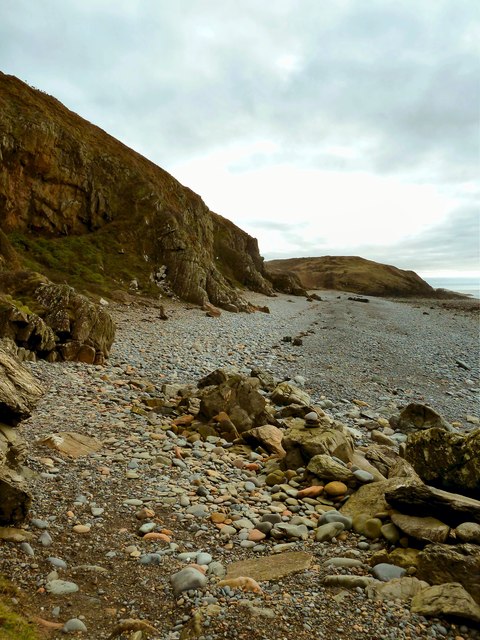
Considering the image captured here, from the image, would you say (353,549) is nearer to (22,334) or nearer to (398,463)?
(398,463)

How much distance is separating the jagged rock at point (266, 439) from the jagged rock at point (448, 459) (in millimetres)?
2629

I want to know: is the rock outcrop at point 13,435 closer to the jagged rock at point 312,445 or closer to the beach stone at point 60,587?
the beach stone at point 60,587

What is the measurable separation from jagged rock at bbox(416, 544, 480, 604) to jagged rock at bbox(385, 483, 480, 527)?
767 mm

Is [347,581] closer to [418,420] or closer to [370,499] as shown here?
[370,499]

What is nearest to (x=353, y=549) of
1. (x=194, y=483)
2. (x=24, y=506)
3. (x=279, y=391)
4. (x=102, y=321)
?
(x=194, y=483)

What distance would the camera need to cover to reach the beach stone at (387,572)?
4758 mm

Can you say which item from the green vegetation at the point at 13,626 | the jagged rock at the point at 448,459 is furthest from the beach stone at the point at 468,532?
the green vegetation at the point at 13,626

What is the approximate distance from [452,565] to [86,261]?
33.5m

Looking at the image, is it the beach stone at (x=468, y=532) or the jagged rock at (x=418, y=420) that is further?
the jagged rock at (x=418, y=420)

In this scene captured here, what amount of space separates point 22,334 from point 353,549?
11429 mm

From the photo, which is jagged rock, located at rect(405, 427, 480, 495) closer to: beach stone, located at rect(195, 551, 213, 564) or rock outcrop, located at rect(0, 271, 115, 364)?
beach stone, located at rect(195, 551, 213, 564)

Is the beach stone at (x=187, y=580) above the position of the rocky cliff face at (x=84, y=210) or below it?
below

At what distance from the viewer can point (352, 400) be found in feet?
46.3

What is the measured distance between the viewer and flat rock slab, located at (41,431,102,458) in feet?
24.7
